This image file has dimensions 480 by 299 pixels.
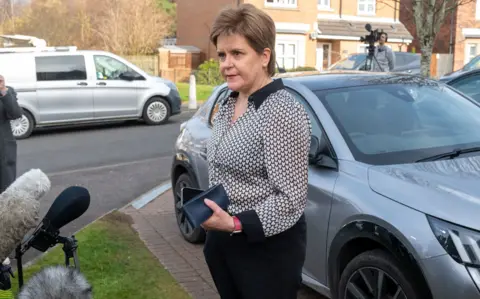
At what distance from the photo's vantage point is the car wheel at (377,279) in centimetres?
323

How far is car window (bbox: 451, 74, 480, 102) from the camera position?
24.8 feet

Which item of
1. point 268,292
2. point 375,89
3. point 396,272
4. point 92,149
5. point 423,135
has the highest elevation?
point 375,89

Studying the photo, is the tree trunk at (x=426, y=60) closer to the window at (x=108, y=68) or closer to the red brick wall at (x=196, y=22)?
the window at (x=108, y=68)

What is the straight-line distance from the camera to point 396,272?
3287 mm

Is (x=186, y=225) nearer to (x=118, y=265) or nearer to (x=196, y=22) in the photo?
(x=118, y=265)

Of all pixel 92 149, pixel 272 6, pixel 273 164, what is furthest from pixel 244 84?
pixel 272 6

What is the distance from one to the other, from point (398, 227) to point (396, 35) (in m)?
33.2

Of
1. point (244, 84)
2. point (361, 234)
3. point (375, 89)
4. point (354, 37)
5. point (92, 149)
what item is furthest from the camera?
point (354, 37)

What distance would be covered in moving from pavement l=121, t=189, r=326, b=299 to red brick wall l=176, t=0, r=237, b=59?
25.2 meters

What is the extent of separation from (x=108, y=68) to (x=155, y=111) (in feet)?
5.35

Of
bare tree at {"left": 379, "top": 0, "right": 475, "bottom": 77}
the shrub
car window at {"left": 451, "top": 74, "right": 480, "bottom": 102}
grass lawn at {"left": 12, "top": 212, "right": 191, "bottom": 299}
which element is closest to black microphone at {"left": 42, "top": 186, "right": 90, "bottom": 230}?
grass lawn at {"left": 12, "top": 212, "right": 191, "bottom": 299}

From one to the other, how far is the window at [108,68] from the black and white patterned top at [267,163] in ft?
41.7

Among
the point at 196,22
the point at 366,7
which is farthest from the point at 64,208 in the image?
the point at 366,7

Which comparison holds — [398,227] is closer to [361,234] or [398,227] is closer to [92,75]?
[361,234]
